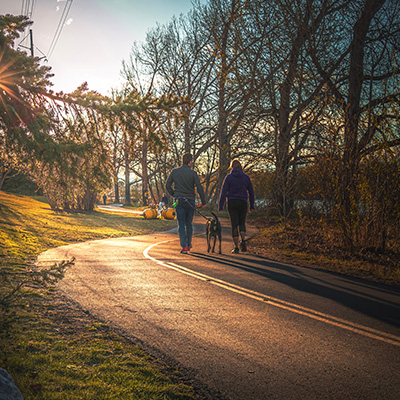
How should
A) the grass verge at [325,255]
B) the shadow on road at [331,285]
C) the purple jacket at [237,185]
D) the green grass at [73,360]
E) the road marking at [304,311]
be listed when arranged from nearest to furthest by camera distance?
the green grass at [73,360], the road marking at [304,311], the shadow on road at [331,285], the grass verge at [325,255], the purple jacket at [237,185]

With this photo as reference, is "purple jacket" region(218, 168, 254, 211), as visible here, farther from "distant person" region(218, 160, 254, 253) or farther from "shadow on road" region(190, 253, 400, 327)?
"shadow on road" region(190, 253, 400, 327)

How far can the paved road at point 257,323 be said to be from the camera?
3.35 metres

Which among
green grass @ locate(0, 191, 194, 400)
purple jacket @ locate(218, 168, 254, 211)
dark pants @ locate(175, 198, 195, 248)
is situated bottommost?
green grass @ locate(0, 191, 194, 400)

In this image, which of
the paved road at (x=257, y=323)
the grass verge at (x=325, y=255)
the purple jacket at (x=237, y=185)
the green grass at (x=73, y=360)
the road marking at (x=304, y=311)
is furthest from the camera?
the purple jacket at (x=237, y=185)

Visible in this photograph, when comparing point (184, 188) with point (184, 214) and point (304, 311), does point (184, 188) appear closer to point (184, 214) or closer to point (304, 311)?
A: point (184, 214)

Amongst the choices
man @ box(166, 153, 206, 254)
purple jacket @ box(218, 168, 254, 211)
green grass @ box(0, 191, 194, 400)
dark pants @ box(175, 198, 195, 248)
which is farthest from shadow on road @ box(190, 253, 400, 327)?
green grass @ box(0, 191, 194, 400)

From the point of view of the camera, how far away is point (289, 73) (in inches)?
519

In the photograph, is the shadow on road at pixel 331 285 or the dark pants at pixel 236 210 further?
the dark pants at pixel 236 210

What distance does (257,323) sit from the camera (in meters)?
4.84

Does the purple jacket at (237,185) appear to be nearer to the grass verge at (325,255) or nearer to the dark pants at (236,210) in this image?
the dark pants at (236,210)

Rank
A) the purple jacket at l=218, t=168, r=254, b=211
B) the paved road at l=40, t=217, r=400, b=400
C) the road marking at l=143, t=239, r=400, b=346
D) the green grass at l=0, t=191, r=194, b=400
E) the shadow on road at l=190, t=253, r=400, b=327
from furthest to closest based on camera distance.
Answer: the purple jacket at l=218, t=168, r=254, b=211
the shadow on road at l=190, t=253, r=400, b=327
the road marking at l=143, t=239, r=400, b=346
the paved road at l=40, t=217, r=400, b=400
the green grass at l=0, t=191, r=194, b=400

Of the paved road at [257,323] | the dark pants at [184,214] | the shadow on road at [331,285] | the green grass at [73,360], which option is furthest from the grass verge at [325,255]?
the green grass at [73,360]

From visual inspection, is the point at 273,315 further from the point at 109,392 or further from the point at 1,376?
the point at 1,376

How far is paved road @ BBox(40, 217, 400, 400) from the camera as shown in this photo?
3348mm
